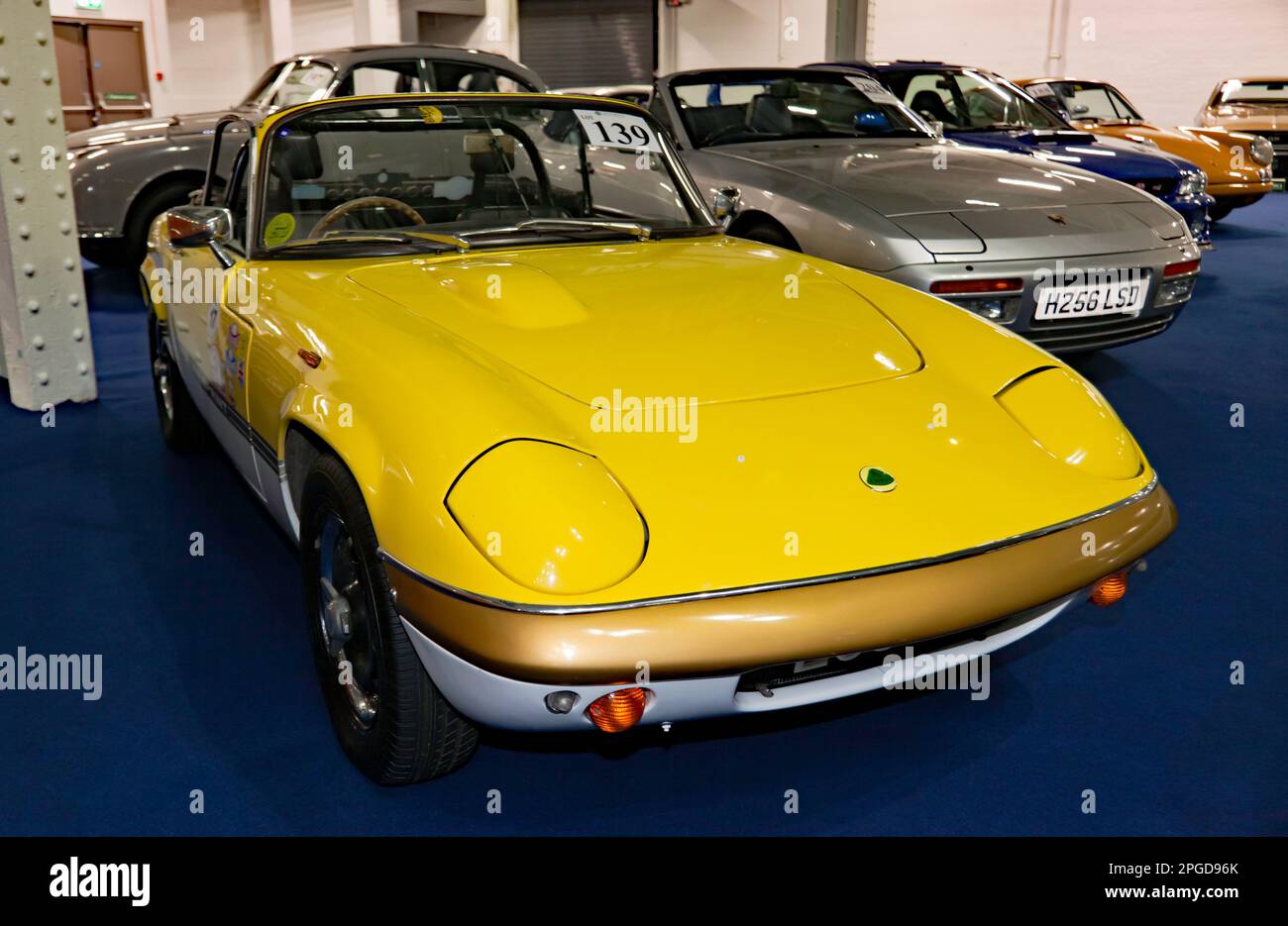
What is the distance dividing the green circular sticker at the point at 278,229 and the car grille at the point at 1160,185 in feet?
16.6

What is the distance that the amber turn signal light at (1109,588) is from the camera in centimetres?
185

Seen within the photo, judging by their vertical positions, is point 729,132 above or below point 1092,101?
below

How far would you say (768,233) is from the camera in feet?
14.3

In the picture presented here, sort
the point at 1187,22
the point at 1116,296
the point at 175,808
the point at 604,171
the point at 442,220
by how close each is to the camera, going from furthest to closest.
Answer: the point at 1187,22
the point at 1116,296
the point at 604,171
the point at 442,220
the point at 175,808

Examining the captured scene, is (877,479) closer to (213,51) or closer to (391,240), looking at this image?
(391,240)

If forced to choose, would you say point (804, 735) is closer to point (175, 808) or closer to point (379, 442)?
point (379, 442)

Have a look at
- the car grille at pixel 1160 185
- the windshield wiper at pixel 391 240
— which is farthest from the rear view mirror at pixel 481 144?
the car grille at pixel 1160 185

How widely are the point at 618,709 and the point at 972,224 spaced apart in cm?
288

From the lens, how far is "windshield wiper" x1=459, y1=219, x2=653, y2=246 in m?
2.62

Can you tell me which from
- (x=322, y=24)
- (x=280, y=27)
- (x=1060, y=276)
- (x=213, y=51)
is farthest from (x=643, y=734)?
(x=213, y=51)

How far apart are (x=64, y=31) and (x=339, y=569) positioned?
54.7ft

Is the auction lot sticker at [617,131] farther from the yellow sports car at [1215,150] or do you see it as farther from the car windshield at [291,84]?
the yellow sports car at [1215,150]
